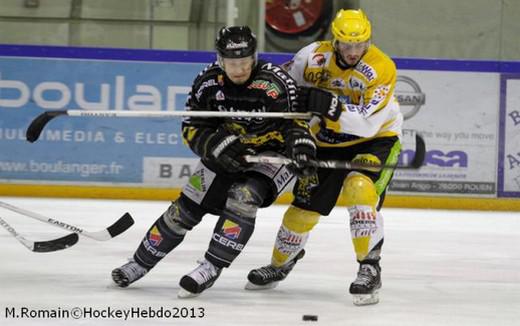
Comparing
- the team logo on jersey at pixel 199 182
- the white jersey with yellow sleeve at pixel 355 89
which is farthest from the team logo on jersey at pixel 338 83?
the team logo on jersey at pixel 199 182

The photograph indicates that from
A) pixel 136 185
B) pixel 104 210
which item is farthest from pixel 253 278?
pixel 136 185

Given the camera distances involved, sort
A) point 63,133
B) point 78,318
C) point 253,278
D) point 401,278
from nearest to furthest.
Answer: point 78,318, point 253,278, point 401,278, point 63,133

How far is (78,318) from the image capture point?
11.5 ft

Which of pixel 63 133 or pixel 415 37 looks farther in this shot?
pixel 415 37

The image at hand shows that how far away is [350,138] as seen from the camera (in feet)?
14.1

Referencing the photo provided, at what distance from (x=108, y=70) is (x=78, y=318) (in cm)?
460

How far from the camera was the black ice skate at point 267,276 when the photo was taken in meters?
4.34

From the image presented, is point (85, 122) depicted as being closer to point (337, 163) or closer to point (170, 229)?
point (170, 229)

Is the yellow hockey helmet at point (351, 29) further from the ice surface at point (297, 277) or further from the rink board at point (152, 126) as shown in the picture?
the rink board at point (152, 126)

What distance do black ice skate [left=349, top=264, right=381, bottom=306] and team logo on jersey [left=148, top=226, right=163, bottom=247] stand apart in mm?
738

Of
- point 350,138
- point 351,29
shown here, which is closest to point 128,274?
point 350,138

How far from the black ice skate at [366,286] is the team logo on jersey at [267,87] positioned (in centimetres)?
71

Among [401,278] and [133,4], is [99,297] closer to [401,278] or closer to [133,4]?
[401,278]

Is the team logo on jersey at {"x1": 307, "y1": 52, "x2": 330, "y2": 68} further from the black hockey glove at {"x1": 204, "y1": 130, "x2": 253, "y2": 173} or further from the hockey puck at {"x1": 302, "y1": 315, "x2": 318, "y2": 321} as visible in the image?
the hockey puck at {"x1": 302, "y1": 315, "x2": 318, "y2": 321}
